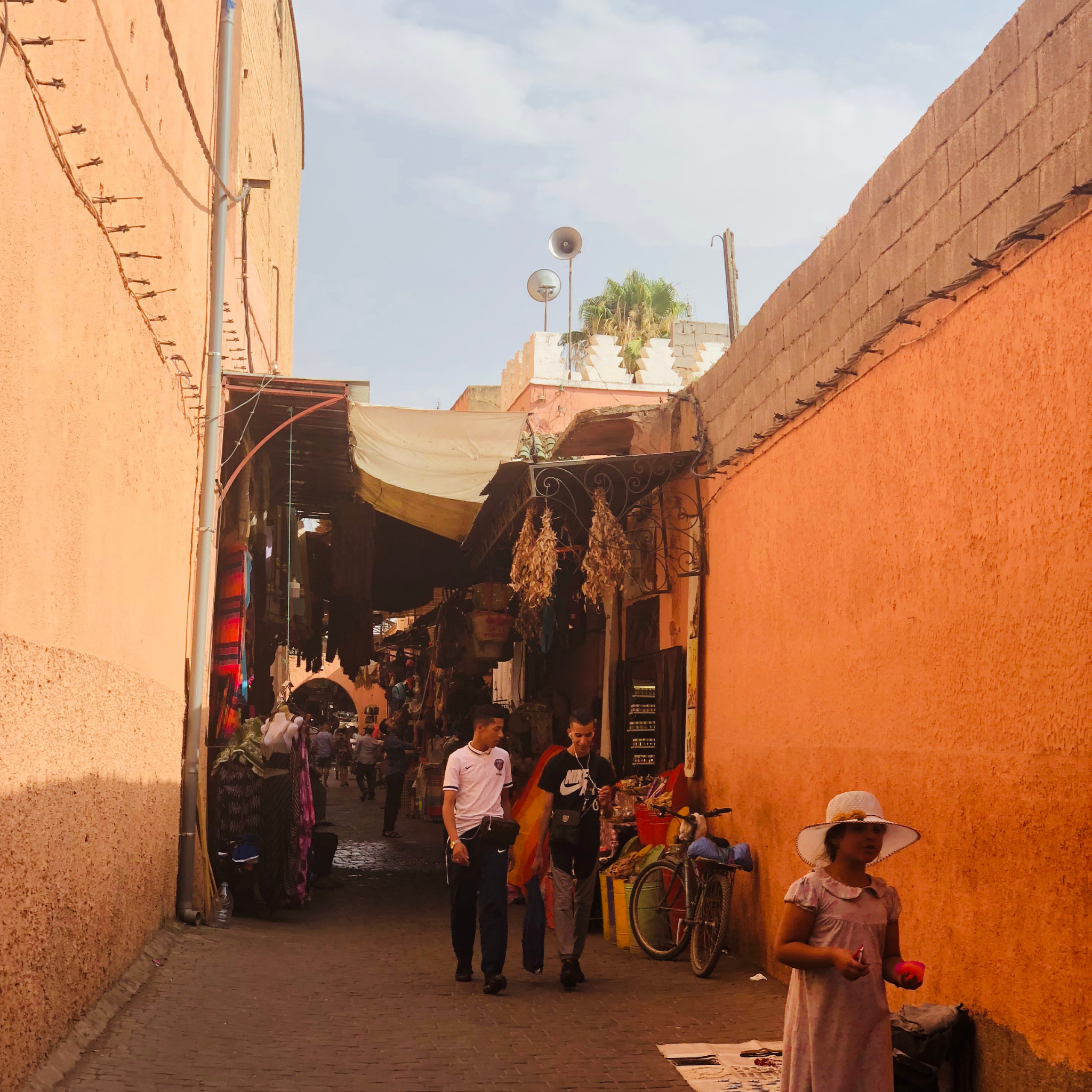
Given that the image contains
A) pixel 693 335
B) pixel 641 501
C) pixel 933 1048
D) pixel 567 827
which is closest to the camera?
pixel 933 1048

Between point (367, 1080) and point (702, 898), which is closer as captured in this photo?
point (367, 1080)

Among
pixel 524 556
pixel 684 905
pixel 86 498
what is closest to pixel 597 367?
pixel 524 556

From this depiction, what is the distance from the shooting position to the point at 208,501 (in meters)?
10.6

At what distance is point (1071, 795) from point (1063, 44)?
3.05 m

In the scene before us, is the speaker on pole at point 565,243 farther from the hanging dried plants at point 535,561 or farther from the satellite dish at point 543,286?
the hanging dried plants at point 535,561

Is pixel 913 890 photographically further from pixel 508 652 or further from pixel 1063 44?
pixel 508 652

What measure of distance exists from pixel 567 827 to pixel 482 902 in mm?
766

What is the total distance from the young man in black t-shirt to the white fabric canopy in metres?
5.43

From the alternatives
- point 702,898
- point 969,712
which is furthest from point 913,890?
point 702,898

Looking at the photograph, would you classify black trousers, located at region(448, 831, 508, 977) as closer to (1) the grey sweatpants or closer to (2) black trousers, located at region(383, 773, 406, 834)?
(1) the grey sweatpants

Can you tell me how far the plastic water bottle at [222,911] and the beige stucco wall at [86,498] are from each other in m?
1.11

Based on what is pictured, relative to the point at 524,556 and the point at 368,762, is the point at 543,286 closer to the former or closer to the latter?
the point at 368,762

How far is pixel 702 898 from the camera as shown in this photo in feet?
28.9

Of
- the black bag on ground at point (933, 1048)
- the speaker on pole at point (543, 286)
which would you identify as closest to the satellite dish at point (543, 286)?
the speaker on pole at point (543, 286)
